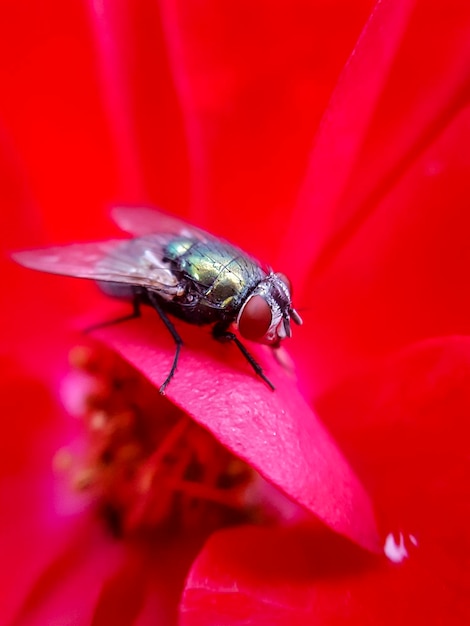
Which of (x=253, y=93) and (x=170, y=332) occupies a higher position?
(x=253, y=93)

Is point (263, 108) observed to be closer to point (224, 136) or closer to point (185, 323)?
point (224, 136)

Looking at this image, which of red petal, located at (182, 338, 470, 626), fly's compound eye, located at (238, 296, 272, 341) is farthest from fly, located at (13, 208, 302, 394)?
red petal, located at (182, 338, 470, 626)

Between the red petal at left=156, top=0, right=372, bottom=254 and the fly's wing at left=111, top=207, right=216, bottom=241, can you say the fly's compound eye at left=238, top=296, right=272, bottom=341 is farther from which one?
the red petal at left=156, top=0, right=372, bottom=254

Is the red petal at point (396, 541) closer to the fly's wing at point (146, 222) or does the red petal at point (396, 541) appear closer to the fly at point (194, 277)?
the fly at point (194, 277)

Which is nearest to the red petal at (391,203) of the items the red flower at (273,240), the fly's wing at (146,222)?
the red flower at (273,240)

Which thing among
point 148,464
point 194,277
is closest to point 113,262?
point 194,277

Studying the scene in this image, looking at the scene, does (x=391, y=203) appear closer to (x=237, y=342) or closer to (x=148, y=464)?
(x=237, y=342)

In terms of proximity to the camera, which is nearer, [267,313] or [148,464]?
[267,313]
